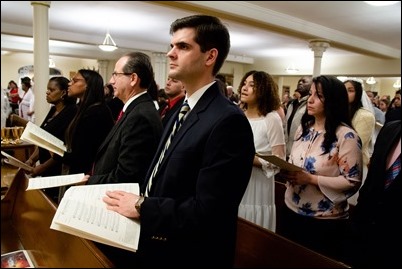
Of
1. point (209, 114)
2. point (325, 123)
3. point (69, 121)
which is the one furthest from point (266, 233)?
point (69, 121)

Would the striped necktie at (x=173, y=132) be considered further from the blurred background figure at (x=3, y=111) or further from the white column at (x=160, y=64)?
the white column at (x=160, y=64)

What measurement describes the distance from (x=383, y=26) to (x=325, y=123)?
5.84m

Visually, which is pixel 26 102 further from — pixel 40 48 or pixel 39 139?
pixel 39 139

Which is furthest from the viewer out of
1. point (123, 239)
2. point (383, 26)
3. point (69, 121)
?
A: point (383, 26)

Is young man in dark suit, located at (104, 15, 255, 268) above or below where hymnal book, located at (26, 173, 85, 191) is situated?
above

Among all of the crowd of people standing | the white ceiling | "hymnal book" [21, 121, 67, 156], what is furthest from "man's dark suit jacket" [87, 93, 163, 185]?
the white ceiling

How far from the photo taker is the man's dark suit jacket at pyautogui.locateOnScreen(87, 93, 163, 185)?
4.94 feet

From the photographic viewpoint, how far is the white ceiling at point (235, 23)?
5238mm

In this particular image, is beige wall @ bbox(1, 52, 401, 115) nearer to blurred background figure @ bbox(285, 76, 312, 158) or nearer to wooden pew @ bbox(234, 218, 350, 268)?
blurred background figure @ bbox(285, 76, 312, 158)

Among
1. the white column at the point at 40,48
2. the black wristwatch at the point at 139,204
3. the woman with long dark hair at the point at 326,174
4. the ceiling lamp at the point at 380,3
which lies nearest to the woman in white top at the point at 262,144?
the woman with long dark hair at the point at 326,174

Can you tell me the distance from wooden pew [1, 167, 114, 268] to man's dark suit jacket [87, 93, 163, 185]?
0.96ft

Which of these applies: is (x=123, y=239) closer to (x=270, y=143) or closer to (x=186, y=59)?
(x=186, y=59)

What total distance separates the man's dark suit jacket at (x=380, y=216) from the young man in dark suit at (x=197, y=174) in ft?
2.25

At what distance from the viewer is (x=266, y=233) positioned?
1601 mm
